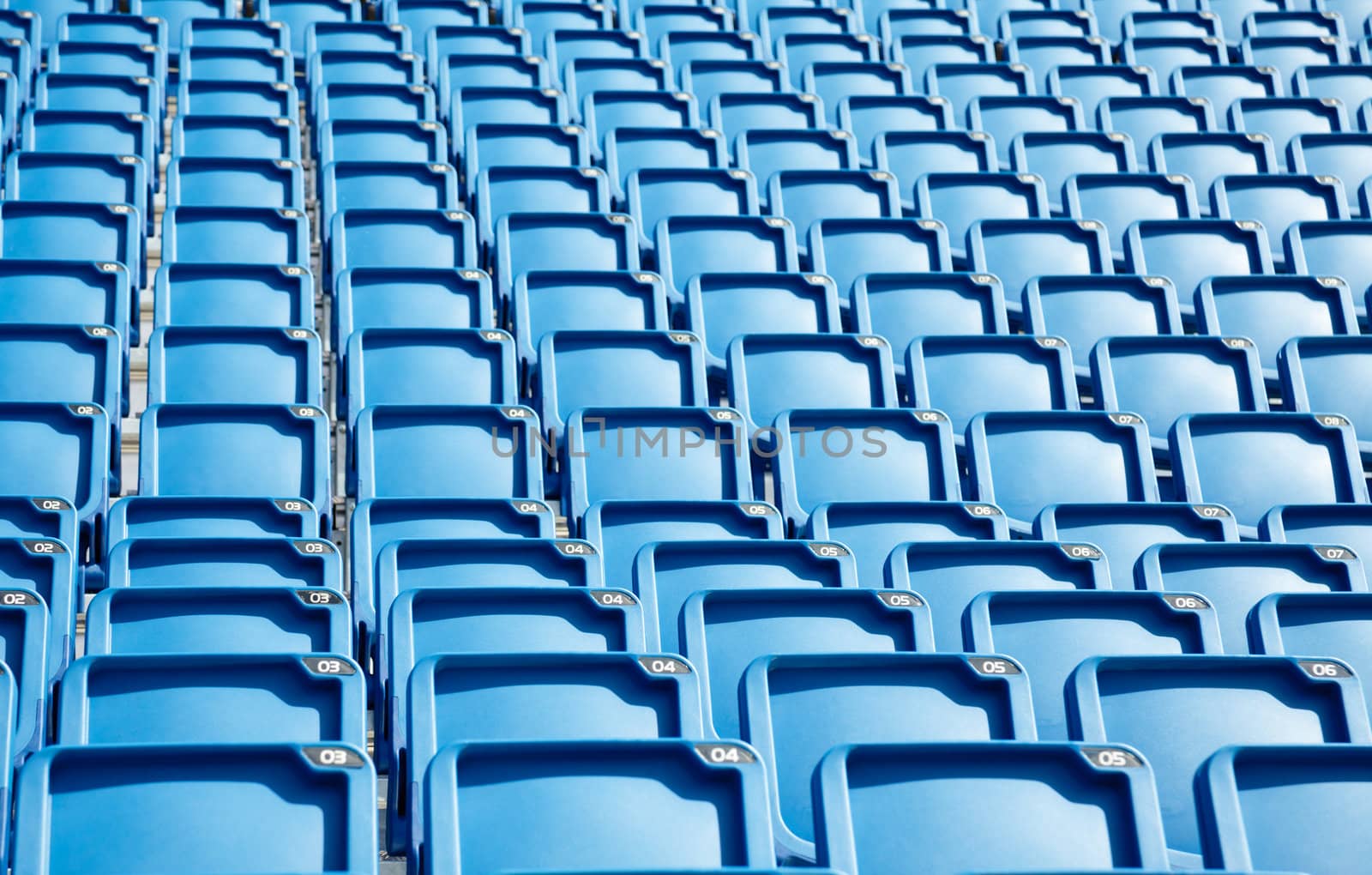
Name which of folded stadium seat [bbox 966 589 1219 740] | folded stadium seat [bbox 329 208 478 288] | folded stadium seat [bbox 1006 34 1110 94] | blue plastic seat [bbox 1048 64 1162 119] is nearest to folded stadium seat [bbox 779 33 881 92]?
folded stadium seat [bbox 1006 34 1110 94]

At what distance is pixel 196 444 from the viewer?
6.85ft

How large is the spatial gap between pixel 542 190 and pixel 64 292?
986 millimetres

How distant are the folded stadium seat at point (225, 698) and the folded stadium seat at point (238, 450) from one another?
642mm

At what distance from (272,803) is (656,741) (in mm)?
339

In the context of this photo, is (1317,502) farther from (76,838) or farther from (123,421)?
(123,421)

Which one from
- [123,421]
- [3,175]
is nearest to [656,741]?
[123,421]

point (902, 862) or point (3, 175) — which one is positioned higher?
point (3, 175)

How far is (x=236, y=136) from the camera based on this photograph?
3115 millimetres

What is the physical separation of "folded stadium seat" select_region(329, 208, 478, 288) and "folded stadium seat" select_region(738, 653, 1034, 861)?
1485mm

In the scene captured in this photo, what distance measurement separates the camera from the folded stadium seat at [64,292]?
242 cm

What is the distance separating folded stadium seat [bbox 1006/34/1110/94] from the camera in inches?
160

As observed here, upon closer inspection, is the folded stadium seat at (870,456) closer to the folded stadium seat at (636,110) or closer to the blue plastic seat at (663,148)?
the blue plastic seat at (663,148)

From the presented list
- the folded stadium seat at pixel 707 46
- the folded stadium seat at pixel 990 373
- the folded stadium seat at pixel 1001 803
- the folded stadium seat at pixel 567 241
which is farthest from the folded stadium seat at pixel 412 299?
the folded stadium seat at pixel 707 46

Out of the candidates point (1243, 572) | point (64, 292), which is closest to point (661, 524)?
point (1243, 572)
